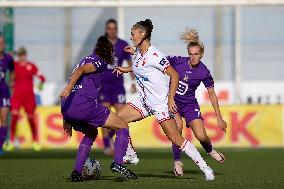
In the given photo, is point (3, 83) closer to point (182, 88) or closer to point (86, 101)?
point (182, 88)

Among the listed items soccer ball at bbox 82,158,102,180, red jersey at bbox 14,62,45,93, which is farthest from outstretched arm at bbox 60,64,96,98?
red jersey at bbox 14,62,45,93

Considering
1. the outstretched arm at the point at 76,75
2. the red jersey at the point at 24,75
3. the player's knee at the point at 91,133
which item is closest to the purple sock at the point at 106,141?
the red jersey at the point at 24,75

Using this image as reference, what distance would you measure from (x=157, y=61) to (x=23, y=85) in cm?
980

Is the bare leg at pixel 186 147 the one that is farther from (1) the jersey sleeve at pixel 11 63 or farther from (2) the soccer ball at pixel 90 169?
(1) the jersey sleeve at pixel 11 63

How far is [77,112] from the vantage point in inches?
503

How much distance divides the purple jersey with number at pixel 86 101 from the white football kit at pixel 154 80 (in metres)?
0.57

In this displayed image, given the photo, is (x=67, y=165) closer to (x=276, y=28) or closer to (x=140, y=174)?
(x=140, y=174)

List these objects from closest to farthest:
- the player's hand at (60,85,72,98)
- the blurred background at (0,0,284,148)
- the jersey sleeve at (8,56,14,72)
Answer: the player's hand at (60,85,72,98)
the jersey sleeve at (8,56,14,72)
the blurred background at (0,0,284,148)

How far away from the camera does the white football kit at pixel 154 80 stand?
43.0ft

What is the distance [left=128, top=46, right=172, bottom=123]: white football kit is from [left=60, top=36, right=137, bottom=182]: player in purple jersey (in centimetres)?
46

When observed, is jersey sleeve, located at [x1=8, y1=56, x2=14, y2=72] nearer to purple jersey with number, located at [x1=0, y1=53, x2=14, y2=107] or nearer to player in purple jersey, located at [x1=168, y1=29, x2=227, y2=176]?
purple jersey with number, located at [x1=0, y1=53, x2=14, y2=107]

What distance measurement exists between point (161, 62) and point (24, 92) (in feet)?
31.8

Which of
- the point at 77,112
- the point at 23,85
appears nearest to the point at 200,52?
the point at 77,112

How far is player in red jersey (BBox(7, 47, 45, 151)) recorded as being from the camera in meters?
22.1
